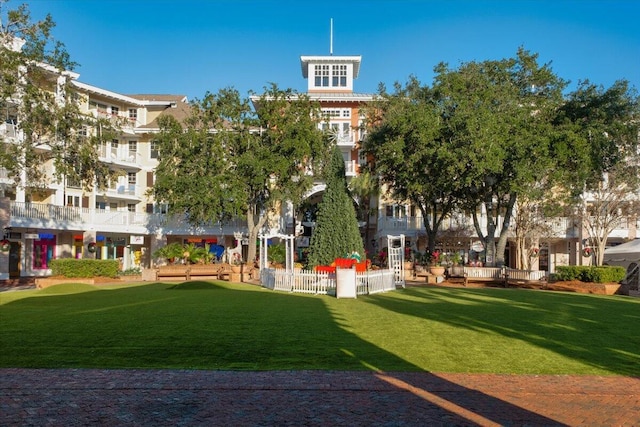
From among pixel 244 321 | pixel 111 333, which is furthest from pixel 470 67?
pixel 111 333

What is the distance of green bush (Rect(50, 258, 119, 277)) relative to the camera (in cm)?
2830

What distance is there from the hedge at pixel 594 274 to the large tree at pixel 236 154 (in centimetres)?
1749

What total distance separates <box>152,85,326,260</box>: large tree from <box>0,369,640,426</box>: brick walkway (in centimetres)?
2982

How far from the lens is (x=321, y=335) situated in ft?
37.8

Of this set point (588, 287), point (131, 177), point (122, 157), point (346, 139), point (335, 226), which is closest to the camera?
point (335, 226)

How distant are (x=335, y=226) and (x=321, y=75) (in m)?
31.9

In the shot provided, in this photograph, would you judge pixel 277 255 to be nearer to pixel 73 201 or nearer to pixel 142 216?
pixel 142 216

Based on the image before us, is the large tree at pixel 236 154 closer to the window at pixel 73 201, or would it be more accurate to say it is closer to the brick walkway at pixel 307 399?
the window at pixel 73 201

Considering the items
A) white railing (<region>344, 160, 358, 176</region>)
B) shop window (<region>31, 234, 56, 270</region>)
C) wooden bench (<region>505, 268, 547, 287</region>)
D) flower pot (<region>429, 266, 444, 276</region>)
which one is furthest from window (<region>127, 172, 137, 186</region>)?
wooden bench (<region>505, 268, 547, 287</region>)

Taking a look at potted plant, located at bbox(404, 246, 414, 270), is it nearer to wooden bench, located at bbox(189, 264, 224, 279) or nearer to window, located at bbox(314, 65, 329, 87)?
wooden bench, located at bbox(189, 264, 224, 279)

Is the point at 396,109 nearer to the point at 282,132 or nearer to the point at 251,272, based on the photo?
the point at 282,132

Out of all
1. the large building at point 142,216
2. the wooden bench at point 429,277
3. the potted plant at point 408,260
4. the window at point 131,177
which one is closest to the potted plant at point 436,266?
the wooden bench at point 429,277

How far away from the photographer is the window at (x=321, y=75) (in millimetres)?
55188

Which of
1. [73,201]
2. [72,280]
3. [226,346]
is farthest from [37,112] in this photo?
[73,201]
